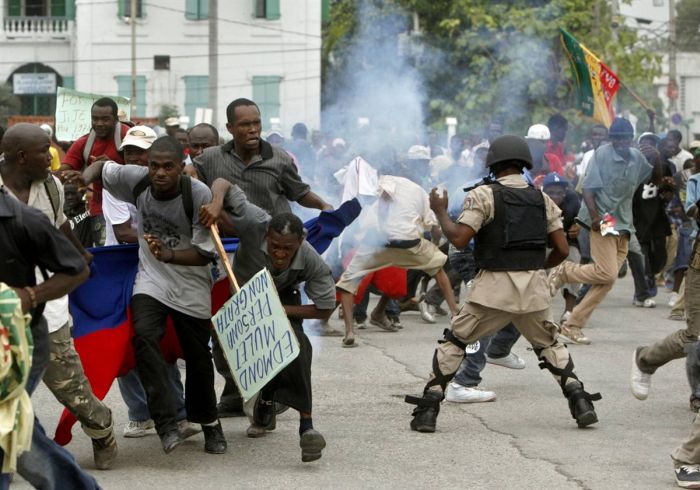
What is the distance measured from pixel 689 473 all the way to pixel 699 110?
212ft

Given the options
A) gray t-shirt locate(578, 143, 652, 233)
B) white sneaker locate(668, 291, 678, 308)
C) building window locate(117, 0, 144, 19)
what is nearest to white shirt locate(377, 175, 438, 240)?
gray t-shirt locate(578, 143, 652, 233)

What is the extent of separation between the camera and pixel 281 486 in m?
6.59

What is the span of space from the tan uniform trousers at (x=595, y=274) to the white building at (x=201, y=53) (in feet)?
110

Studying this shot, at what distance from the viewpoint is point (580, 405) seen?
7.86 metres

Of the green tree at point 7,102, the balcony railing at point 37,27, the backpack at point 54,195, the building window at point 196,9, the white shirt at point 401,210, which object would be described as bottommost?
the white shirt at point 401,210

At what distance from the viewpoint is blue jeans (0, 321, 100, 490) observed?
204 inches

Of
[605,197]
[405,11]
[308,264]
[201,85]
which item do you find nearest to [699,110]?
[201,85]

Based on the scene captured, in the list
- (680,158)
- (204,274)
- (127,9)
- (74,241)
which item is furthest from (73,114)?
(127,9)

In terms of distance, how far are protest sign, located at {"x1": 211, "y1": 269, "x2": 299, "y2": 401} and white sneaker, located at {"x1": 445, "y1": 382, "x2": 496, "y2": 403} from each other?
7.64ft

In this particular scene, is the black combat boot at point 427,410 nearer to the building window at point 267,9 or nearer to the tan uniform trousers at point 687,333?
the tan uniform trousers at point 687,333

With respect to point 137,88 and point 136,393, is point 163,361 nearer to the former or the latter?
point 136,393

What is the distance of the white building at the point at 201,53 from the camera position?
150 ft

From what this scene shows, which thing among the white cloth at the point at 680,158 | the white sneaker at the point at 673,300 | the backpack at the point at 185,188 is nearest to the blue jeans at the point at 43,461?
the backpack at the point at 185,188

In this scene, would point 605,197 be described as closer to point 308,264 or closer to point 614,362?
point 614,362
